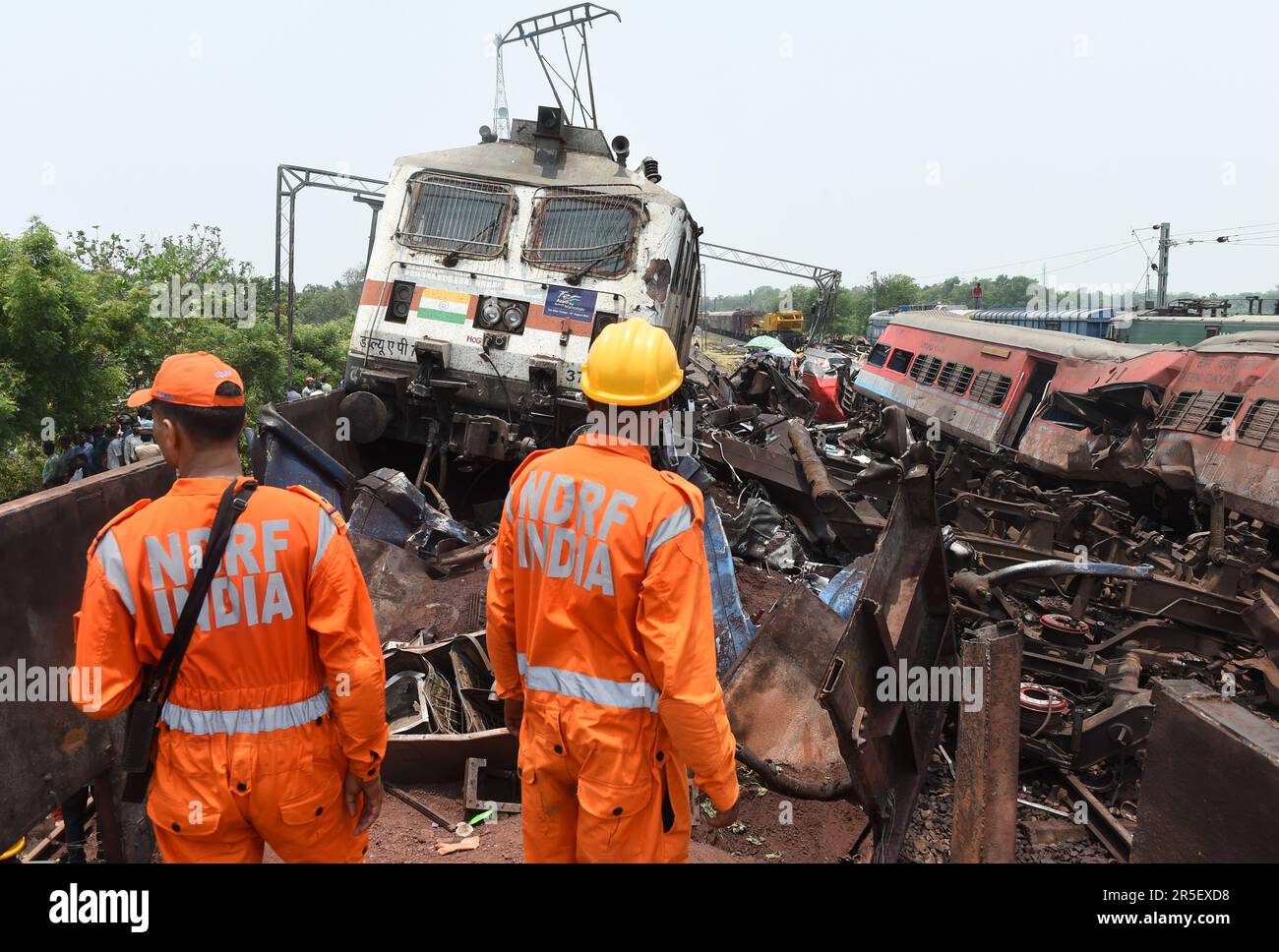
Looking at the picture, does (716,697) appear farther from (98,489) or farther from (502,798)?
(98,489)

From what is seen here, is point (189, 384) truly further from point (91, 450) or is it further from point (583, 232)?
point (91, 450)

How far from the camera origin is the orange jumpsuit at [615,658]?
2.09 m

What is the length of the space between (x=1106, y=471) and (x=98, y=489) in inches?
354

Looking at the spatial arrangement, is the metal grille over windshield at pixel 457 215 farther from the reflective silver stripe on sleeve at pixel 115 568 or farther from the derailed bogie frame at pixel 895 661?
the reflective silver stripe on sleeve at pixel 115 568

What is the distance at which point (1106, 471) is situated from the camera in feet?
29.2

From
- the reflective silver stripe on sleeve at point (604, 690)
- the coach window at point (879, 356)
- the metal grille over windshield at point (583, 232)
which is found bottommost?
the reflective silver stripe on sleeve at point (604, 690)

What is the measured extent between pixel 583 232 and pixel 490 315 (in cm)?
107

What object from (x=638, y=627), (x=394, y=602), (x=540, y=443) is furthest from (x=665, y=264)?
(x=638, y=627)

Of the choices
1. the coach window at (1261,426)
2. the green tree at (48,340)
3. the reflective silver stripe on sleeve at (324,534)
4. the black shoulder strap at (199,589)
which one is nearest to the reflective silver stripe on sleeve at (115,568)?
the black shoulder strap at (199,589)

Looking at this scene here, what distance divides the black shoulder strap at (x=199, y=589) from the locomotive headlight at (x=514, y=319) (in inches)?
199

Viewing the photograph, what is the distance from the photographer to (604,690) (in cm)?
216

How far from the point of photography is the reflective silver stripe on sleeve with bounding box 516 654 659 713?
7.08 feet

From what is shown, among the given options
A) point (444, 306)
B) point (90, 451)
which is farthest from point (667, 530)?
point (90, 451)

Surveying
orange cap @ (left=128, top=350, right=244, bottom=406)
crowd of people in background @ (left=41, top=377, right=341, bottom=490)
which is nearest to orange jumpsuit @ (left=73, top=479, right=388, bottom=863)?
orange cap @ (left=128, top=350, right=244, bottom=406)
